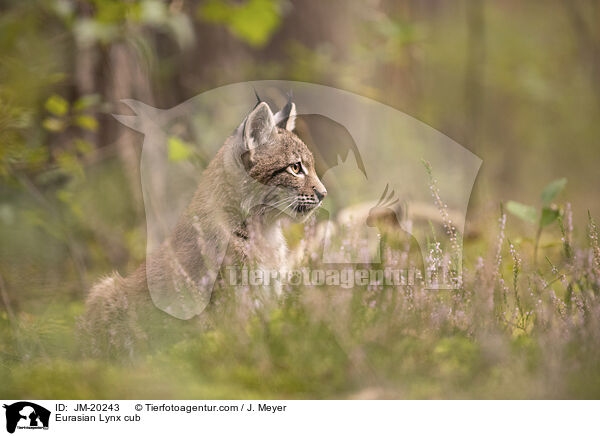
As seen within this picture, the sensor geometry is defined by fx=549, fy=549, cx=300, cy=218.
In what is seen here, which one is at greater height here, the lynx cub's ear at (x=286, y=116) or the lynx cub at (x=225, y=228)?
the lynx cub's ear at (x=286, y=116)

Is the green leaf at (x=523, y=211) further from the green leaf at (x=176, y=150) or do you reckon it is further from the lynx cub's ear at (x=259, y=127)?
the green leaf at (x=176, y=150)

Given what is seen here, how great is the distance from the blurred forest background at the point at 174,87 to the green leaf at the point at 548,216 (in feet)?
2.50

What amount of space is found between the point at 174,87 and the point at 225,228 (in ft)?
14.2

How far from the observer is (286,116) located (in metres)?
3.09

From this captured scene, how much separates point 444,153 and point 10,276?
3.65m

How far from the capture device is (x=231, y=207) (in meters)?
3.34

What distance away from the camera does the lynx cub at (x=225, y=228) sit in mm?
3135

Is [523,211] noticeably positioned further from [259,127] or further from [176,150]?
[176,150]

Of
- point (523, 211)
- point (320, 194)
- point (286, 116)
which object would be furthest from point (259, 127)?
point (523, 211)

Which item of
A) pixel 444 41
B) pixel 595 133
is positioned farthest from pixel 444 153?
pixel 444 41
